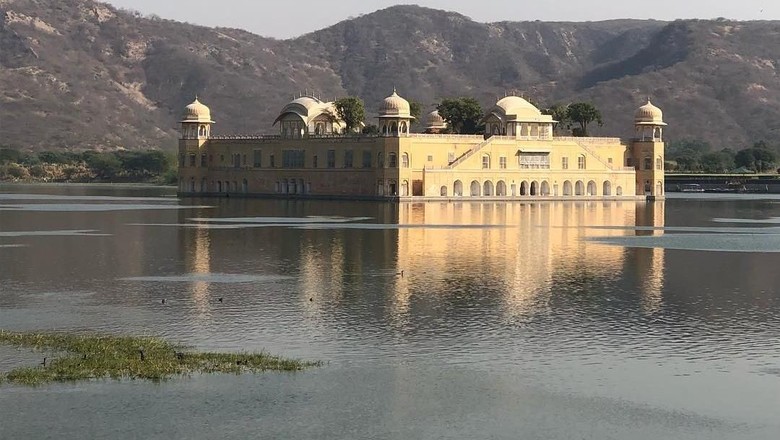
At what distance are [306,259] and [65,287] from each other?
10.2 m

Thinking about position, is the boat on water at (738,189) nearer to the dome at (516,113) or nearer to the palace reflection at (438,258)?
the dome at (516,113)

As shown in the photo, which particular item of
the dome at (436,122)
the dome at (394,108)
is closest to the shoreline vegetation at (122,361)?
the dome at (394,108)

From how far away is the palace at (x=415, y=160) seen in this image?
3809 inches

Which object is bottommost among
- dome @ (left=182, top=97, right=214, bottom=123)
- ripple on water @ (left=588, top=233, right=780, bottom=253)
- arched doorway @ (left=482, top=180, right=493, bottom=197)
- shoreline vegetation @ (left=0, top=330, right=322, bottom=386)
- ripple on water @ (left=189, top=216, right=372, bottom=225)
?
shoreline vegetation @ (left=0, top=330, right=322, bottom=386)

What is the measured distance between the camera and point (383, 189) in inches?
3770

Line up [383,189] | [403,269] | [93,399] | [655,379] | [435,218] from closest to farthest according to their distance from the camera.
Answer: [93,399], [655,379], [403,269], [435,218], [383,189]

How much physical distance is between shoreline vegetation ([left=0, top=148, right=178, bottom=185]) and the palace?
192 ft

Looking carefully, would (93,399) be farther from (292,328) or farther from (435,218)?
(435,218)

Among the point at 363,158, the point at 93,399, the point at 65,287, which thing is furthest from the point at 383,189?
the point at 93,399

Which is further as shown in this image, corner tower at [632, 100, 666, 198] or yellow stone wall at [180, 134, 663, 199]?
corner tower at [632, 100, 666, 198]

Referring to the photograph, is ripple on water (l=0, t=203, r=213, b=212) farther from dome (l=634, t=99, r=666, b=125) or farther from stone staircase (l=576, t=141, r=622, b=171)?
dome (l=634, t=99, r=666, b=125)

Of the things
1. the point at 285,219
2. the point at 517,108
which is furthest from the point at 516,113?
the point at 285,219

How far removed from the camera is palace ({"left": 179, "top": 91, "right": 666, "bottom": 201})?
96750 mm

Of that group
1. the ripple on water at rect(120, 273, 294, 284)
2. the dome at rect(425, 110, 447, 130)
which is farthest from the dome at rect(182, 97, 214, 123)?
the ripple on water at rect(120, 273, 294, 284)
